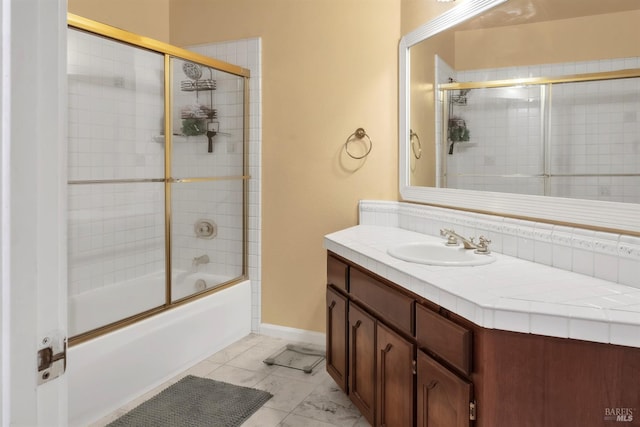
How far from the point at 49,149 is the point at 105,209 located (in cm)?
228

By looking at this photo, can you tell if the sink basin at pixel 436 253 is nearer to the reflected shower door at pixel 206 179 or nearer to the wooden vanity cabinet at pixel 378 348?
the wooden vanity cabinet at pixel 378 348

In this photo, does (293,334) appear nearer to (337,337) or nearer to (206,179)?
(337,337)

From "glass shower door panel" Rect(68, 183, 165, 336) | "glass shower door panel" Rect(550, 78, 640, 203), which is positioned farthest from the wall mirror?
"glass shower door panel" Rect(68, 183, 165, 336)

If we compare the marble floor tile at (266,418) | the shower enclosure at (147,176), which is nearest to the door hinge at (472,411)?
the marble floor tile at (266,418)

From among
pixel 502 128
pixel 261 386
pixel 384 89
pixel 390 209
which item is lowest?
pixel 261 386

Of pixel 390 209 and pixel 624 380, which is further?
pixel 390 209

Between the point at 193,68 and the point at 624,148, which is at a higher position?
the point at 193,68

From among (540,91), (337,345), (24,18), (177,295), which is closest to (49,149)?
(24,18)

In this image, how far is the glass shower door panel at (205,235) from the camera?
299cm

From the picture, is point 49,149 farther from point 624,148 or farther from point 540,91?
point 540,91

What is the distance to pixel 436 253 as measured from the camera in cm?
228

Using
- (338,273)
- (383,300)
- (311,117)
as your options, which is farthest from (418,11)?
(383,300)

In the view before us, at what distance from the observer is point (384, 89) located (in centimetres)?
302

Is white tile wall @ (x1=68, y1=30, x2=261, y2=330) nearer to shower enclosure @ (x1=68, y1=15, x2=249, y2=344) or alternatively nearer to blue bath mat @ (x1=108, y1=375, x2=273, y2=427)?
shower enclosure @ (x1=68, y1=15, x2=249, y2=344)
